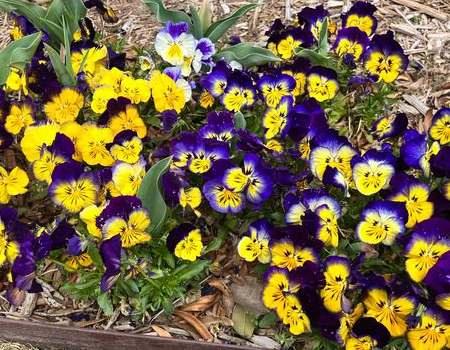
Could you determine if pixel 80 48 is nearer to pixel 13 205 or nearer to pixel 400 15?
pixel 13 205

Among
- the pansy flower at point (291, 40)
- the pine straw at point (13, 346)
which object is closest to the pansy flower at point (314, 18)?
the pansy flower at point (291, 40)

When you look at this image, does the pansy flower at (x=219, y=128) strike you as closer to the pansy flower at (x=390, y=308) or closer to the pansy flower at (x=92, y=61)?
the pansy flower at (x=92, y=61)

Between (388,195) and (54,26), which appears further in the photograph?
(54,26)

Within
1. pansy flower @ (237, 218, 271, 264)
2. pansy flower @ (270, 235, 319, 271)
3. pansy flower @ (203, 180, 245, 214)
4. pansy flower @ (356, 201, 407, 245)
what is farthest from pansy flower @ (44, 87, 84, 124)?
pansy flower @ (356, 201, 407, 245)

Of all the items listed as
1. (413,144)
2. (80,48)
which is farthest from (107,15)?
(413,144)

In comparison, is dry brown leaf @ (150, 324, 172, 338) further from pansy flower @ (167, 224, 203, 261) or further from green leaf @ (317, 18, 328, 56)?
green leaf @ (317, 18, 328, 56)
